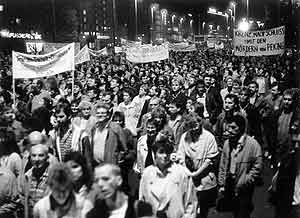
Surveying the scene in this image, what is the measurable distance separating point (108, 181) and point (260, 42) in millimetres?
11865

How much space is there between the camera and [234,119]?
6.32 meters

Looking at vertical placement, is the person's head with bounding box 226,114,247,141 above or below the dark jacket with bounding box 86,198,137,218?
above

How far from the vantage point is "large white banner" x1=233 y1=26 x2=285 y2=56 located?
14.9m

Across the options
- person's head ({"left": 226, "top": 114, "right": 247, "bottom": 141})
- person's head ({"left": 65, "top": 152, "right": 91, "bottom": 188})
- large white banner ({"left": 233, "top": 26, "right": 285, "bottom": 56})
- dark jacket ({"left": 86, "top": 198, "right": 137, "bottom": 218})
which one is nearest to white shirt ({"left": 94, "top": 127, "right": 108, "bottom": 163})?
person's head ({"left": 65, "top": 152, "right": 91, "bottom": 188})

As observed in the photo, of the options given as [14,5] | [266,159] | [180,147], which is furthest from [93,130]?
[14,5]

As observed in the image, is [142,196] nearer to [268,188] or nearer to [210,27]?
[268,188]

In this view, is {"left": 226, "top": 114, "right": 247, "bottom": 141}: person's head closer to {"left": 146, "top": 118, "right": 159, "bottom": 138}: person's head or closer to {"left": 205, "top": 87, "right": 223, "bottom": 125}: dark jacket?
{"left": 146, "top": 118, "right": 159, "bottom": 138}: person's head

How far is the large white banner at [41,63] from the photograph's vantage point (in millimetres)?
11344

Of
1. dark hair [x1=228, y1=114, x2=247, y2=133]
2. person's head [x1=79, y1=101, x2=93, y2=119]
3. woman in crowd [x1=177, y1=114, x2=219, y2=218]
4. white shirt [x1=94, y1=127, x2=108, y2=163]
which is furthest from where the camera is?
person's head [x1=79, y1=101, x2=93, y2=119]

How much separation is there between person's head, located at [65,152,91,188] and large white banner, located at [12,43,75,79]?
6.45 meters

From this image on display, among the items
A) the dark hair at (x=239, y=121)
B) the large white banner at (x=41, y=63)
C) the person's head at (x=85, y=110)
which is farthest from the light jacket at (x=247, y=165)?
the large white banner at (x=41, y=63)

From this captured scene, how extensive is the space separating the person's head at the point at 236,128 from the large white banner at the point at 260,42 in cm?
900

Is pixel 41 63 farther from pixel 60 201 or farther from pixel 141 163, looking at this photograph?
pixel 60 201

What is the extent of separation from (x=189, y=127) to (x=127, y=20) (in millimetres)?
97861
